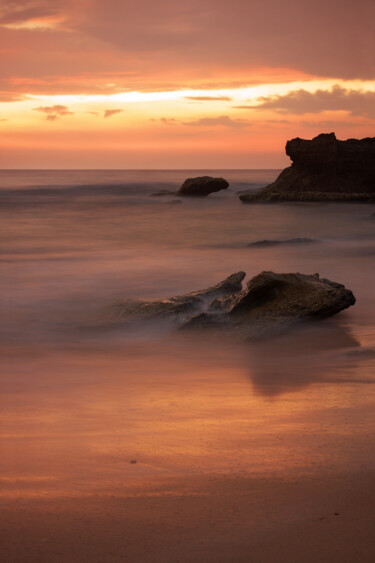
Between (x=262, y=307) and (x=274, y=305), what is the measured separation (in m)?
0.14

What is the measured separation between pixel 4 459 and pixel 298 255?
15.4 meters

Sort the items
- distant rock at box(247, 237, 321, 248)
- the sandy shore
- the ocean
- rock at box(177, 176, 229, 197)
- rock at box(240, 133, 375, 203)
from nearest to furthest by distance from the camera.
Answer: the sandy shore < the ocean < distant rock at box(247, 237, 321, 248) < rock at box(240, 133, 375, 203) < rock at box(177, 176, 229, 197)

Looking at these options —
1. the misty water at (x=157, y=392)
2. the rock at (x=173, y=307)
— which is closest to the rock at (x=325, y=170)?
the misty water at (x=157, y=392)

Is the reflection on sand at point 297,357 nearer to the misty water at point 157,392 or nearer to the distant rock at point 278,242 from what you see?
the misty water at point 157,392

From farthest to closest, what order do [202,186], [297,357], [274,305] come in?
[202,186] < [274,305] < [297,357]

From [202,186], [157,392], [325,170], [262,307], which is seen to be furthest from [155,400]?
[202,186]

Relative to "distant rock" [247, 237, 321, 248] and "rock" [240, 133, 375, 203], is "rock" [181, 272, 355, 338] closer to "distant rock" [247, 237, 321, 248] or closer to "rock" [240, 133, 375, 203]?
"distant rock" [247, 237, 321, 248]

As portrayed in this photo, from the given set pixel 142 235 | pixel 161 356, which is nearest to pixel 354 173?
pixel 142 235

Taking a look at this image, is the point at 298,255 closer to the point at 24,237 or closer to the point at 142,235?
the point at 142,235

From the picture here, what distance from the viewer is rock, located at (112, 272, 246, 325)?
847 cm

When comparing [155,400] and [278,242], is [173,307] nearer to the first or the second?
[155,400]

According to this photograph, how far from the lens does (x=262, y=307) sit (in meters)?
8.17

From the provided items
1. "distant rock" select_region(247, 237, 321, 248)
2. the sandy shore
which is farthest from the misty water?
"distant rock" select_region(247, 237, 321, 248)

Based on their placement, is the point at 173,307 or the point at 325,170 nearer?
the point at 173,307
